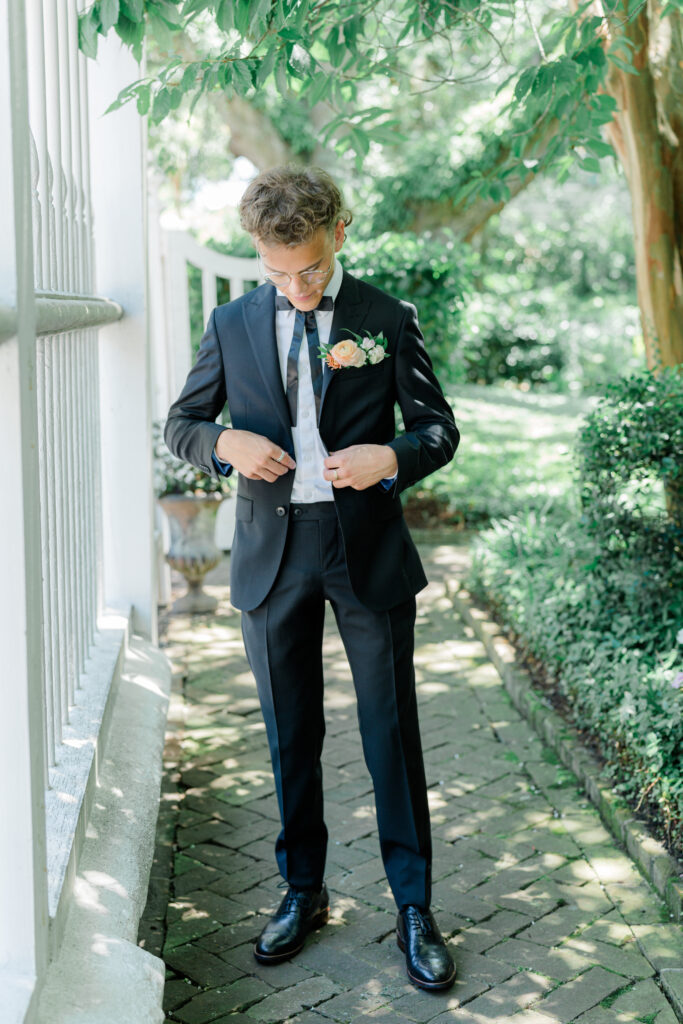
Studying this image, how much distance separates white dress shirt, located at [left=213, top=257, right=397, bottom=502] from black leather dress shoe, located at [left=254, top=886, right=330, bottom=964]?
1.27 meters

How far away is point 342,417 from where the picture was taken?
3006mm

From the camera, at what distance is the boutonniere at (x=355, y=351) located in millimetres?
2867

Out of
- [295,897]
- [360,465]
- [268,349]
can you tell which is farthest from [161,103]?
[295,897]

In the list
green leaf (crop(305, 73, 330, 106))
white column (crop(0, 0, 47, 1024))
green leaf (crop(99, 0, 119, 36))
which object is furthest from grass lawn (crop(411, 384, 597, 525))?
white column (crop(0, 0, 47, 1024))

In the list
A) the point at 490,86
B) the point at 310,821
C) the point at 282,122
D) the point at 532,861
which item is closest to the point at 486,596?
the point at 532,861

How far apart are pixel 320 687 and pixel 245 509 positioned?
601 millimetres

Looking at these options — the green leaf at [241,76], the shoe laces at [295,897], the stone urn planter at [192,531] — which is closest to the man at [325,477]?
the shoe laces at [295,897]

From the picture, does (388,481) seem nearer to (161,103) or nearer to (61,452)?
(61,452)

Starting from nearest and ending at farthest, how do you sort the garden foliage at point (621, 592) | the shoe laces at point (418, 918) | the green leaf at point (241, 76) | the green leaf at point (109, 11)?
the green leaf at point (109, 11)
the shoe laces at point (418, 918)
the green leaf at point (241, 76)
the garden foliage at point (621, 592)

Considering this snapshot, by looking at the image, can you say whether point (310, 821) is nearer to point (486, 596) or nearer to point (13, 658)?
point (13, 658)

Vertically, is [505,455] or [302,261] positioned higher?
[302,261]

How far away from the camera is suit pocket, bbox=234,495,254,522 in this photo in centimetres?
311

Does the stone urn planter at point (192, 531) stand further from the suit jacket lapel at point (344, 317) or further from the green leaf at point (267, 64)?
the suit jacket lapel at point (344, 317)

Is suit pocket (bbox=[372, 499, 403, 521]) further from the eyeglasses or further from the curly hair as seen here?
the curly hair
